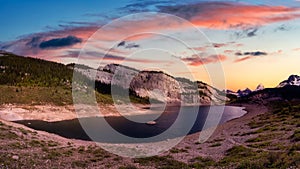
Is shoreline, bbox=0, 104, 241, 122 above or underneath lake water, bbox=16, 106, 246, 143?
above

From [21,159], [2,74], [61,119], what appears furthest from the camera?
[2,74]

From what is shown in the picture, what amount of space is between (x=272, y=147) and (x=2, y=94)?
12148cm

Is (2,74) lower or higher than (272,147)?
higher

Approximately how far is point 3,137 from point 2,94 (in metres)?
95.2

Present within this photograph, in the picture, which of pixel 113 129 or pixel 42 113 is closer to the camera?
pixel 113 129

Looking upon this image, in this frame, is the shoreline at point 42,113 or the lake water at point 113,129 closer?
the lake water at point 113,129

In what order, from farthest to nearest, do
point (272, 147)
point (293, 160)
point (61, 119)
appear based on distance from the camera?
point (61, 119), point (272, 147), point (293, 160)

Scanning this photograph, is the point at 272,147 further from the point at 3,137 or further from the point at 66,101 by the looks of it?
the point at 66,101

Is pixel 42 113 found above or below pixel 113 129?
above

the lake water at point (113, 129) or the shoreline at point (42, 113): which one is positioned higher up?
the shoreline at point (42, 113)

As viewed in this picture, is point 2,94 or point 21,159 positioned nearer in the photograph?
point 21,159

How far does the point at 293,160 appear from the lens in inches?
989

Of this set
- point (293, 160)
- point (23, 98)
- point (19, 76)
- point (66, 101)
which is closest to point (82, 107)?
point (66, 101)

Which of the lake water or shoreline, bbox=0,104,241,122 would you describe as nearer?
the lake water
